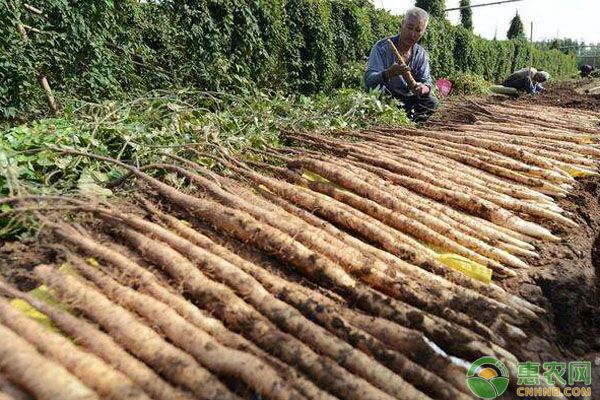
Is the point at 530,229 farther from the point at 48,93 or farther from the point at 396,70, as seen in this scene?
the point at 48,93

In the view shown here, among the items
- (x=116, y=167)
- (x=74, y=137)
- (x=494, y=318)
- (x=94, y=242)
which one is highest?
(x=74, y=137)

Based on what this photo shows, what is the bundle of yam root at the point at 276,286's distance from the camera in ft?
4.59

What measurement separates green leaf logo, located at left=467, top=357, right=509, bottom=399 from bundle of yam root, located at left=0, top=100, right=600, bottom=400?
40 mm

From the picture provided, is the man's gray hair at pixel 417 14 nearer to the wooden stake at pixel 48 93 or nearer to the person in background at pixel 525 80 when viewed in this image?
the wooden stake at pixel 48 93

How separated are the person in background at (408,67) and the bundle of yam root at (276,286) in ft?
9.18

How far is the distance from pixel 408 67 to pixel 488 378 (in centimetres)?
472

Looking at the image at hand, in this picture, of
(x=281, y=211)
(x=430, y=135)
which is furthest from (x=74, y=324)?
(x=430, y=135)

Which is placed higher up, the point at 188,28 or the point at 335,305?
the point at 188,28

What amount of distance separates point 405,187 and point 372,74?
119 inches

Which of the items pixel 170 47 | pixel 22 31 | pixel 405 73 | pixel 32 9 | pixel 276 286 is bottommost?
pixel 276 286

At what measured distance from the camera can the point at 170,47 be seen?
243 inches

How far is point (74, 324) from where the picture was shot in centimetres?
146

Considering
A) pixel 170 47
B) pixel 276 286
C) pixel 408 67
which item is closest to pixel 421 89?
pixel 408 67

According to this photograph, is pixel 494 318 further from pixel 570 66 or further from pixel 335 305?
pixel 570 66
